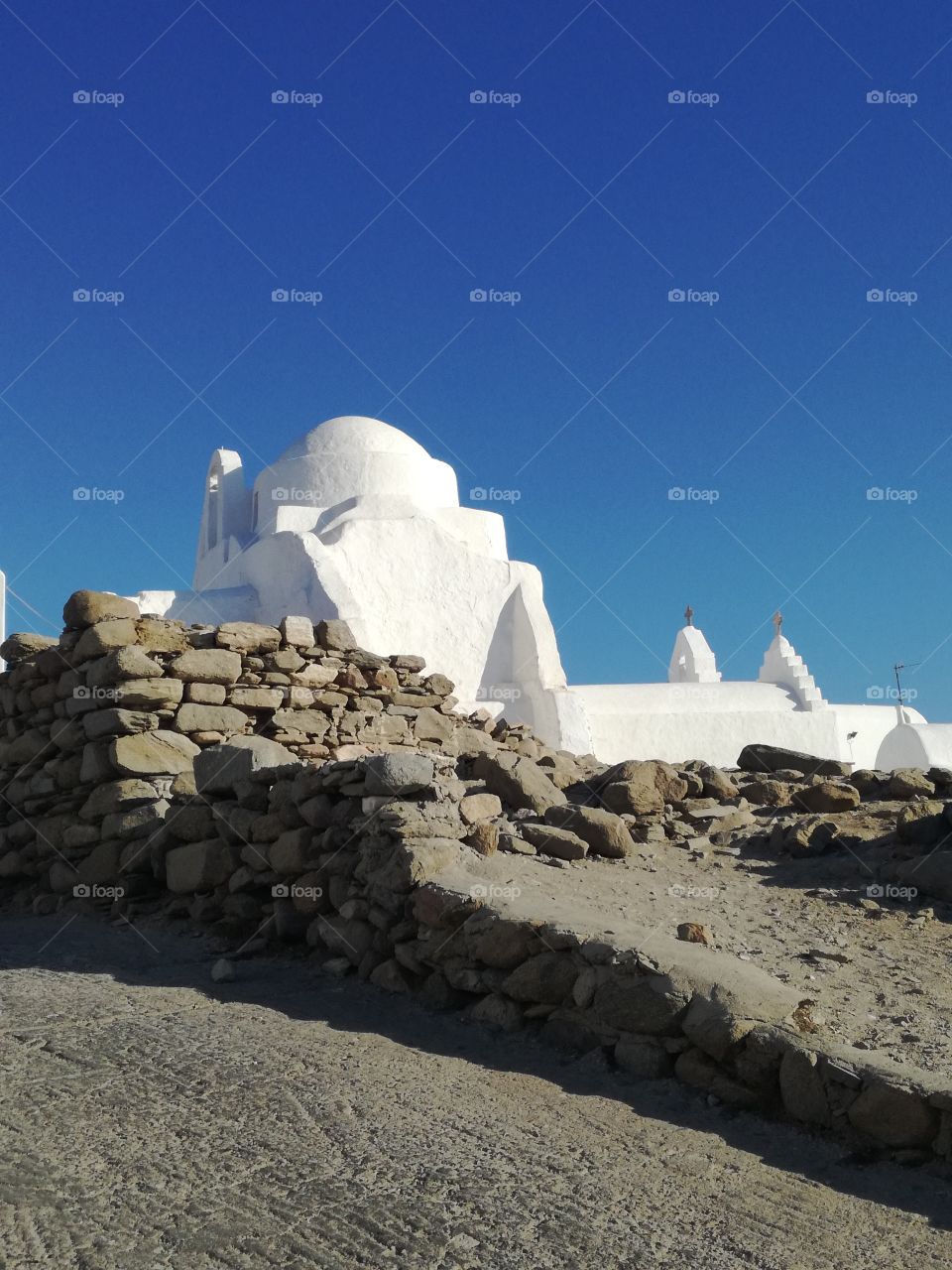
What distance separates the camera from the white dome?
2081 cm

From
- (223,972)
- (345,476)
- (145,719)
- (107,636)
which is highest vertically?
(345,476)

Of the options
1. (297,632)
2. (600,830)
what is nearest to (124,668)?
(297,632)

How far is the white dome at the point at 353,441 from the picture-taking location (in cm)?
2081

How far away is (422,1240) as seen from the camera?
2678 mm

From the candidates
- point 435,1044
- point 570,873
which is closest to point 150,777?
point 570,873

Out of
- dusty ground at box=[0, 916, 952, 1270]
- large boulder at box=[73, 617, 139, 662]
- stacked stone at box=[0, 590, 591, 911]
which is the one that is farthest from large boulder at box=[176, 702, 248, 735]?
dusty ground at box=[0, 916, 952, 1270]

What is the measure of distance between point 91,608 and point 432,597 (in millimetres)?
11667

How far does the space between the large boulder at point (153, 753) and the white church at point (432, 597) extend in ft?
31.0

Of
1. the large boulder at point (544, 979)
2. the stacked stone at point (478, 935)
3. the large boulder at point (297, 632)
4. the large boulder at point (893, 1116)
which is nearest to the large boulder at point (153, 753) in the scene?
the stacked stone at point (478, 935)

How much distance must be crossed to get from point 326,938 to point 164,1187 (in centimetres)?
248

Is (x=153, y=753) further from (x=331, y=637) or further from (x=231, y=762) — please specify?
(x=331, y=637)

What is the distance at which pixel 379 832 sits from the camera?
17.6 ft

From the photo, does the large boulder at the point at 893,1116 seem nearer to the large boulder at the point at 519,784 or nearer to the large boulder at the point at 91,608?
the large boulder at the point at 519,784

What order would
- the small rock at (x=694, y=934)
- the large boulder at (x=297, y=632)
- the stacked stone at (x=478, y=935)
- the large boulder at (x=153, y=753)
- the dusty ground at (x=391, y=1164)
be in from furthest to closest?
1. the large boulder at (x=297, y=632)
2. the large boulder at (x=153, y=753)
3. the small rock at (x=694, y=934)
4. the stacked stone at (x=478, y=935)
5. the dusty ground at (x=391, y=1164)
